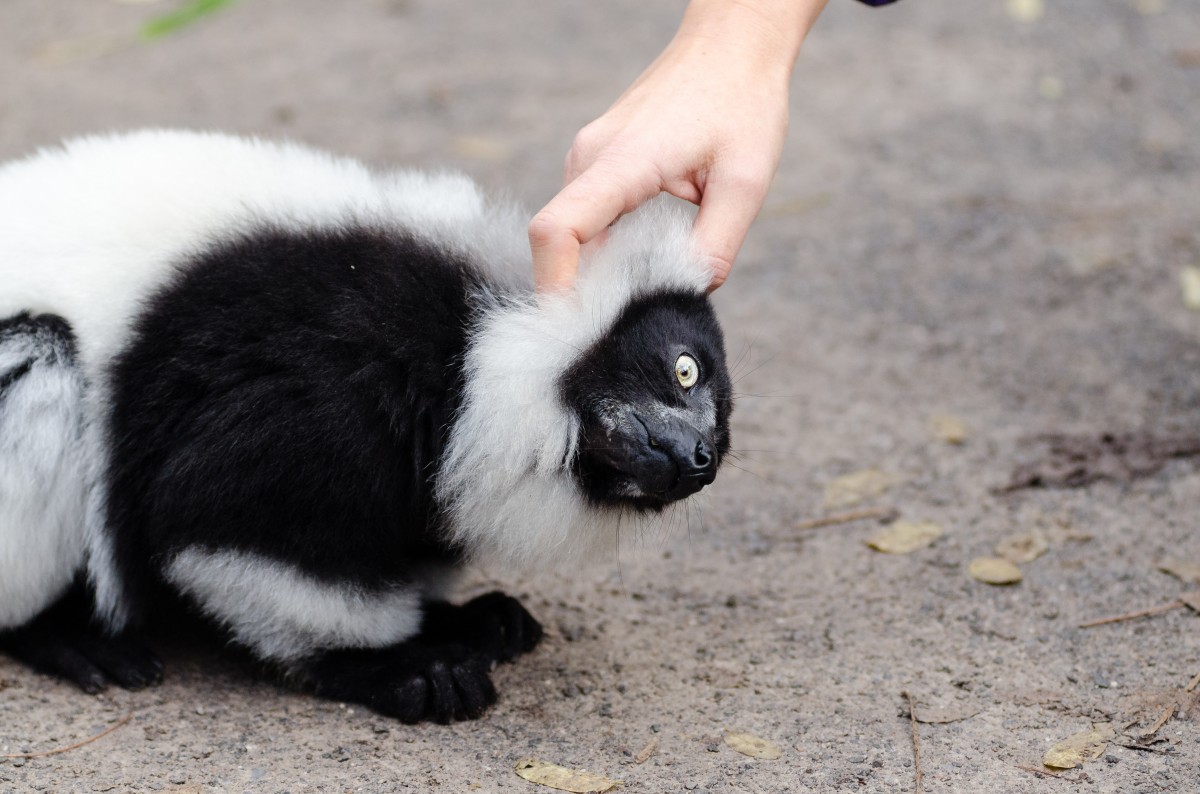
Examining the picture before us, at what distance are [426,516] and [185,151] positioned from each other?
128 cm

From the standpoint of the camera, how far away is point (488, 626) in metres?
3.70

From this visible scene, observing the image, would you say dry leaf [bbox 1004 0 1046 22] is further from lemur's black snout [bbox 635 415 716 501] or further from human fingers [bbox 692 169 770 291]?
lemur's black snout [bbox 635 415 716 501]

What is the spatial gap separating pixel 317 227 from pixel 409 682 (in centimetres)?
123

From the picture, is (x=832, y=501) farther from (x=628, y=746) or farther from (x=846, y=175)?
(x=846, y=175)

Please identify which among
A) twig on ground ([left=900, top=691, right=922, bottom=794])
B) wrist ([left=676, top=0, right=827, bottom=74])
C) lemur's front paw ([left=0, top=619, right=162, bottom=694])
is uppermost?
wrist ([left=676, top=0, right=827, bottom=74])

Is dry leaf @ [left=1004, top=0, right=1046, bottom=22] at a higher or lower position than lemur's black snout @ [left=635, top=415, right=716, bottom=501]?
higher

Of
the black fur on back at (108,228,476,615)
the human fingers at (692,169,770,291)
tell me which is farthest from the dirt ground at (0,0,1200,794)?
the human fingers at (692,169,770,291)

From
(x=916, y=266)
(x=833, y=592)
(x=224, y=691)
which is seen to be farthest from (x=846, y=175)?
(x=224, y=691)

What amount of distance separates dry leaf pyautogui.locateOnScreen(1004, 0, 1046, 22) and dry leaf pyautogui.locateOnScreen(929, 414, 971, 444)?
4.58 m

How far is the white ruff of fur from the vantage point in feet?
10.3

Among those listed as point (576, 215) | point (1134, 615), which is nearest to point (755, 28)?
point (576, 215)

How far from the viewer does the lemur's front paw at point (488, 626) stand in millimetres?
3686

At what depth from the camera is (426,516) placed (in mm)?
3375

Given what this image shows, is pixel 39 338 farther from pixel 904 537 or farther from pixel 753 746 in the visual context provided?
pixel 904 537
